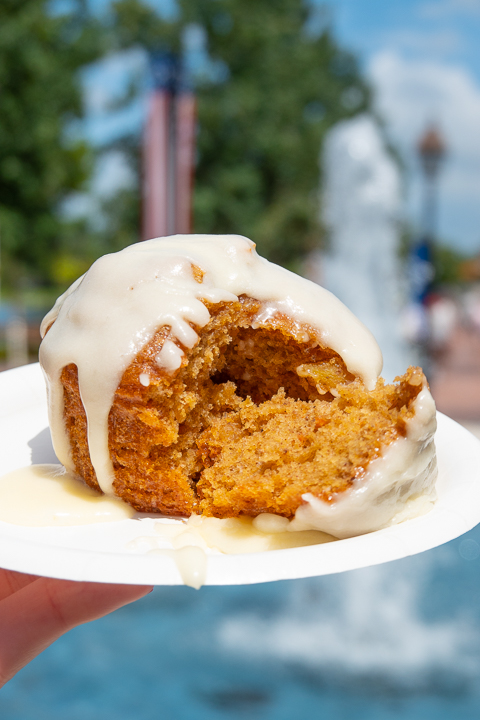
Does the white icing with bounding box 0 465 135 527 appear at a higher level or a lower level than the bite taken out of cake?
lower

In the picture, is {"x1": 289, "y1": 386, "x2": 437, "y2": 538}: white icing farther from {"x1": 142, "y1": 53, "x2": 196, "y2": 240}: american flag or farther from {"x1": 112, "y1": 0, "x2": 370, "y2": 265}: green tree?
{"x1": 112, "y1": 0, "x2": 370, "y2": 265}: green tree

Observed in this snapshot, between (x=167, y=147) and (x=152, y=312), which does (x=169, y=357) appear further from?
(x=167, y=147)

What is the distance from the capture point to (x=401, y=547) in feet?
5.25

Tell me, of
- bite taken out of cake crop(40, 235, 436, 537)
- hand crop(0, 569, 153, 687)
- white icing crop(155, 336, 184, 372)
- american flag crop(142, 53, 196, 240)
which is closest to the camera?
bite taken out of cake crop(40, 235, 436, 537)

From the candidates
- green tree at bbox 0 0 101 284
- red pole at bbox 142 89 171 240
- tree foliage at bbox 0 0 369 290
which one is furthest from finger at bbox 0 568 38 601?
tree foliage at bbox 0 0 369 290

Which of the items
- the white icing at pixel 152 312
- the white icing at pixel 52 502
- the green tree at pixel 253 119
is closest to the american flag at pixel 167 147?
the white icing at pixel 152 312

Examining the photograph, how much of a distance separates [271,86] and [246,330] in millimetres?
21942

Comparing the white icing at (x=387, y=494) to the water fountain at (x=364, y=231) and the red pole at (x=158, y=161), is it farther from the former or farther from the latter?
the water fountain at (x=364, y=231)

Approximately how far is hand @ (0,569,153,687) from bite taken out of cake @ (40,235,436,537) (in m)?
0.34

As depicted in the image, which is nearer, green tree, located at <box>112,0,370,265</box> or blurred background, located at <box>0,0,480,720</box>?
blurred background, located at <box>0,0,480,720</box>

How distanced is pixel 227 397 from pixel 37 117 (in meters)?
14.0

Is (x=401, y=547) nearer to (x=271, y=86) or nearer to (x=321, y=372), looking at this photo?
(x=321, y=372)

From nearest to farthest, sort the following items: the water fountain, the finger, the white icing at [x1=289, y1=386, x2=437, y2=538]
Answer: the white icing at [x1=289, y1=386, x2=437, y2=538] → the finger → the water fountain

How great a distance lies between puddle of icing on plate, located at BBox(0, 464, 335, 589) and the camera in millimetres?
1832
